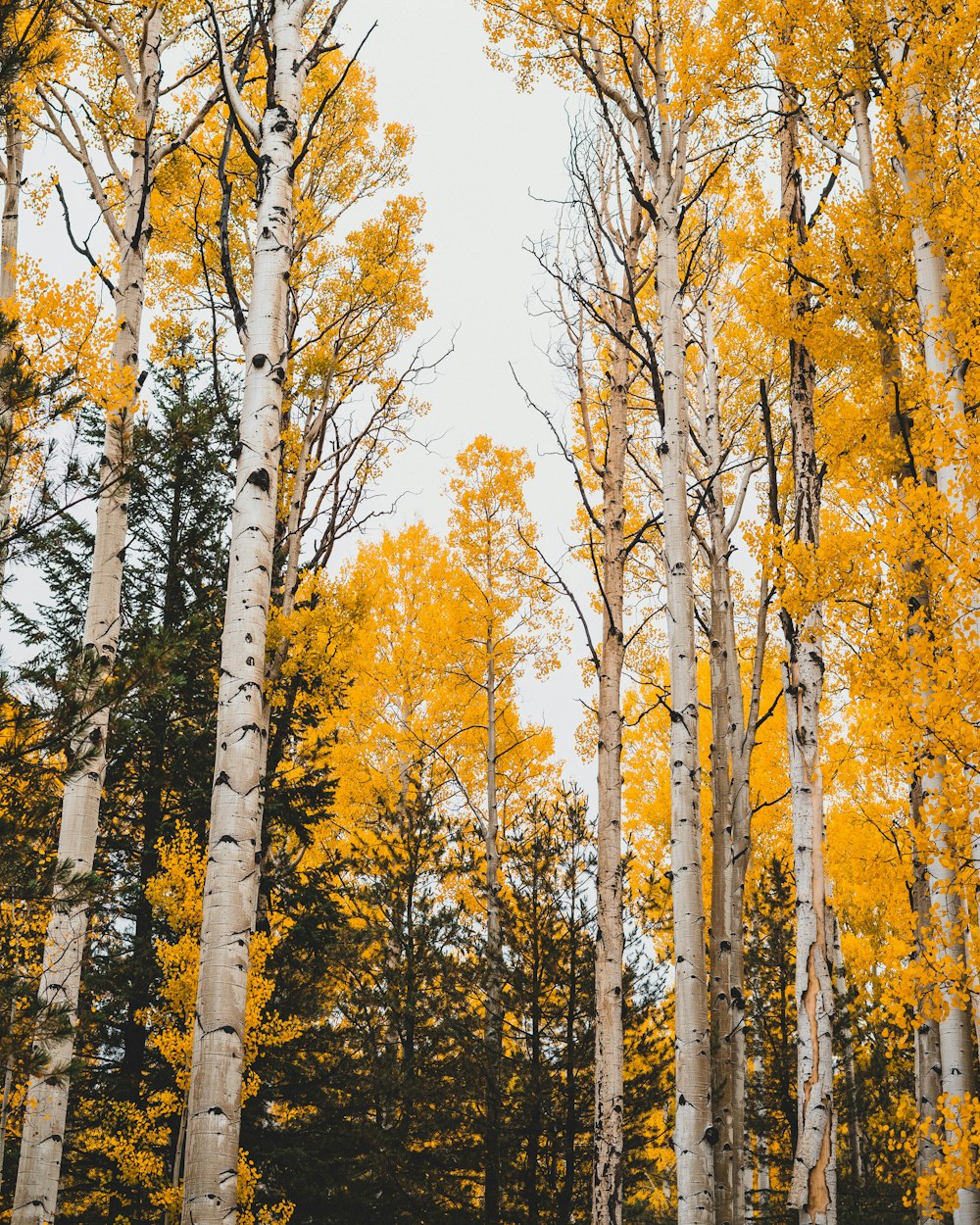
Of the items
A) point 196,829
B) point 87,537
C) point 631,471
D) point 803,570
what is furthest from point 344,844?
point 803,570

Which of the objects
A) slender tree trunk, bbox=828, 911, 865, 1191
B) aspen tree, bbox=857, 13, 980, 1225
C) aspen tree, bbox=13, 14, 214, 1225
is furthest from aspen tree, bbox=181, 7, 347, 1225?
slender tree trunk, bbox=828, 911, 865, 1191

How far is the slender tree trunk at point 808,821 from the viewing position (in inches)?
199

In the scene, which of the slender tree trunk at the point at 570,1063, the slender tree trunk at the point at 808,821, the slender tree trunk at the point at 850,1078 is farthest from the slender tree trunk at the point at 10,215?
the slender tree trunk at the point at 850,1078

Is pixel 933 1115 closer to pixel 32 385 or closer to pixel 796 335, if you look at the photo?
pixel 796 335

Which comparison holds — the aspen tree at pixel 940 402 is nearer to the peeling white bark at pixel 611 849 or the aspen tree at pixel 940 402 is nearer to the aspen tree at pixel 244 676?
the peeling white bark at pixel 611 849

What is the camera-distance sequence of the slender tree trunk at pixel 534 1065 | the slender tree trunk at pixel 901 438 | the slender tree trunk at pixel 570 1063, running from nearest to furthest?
the slender tree trunk at pixel 901 438
the slender tree trunk at pixel 570 1063
the slender tree trunk at pixel 534 1065

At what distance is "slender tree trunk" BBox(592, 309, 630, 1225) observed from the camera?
5918 mm

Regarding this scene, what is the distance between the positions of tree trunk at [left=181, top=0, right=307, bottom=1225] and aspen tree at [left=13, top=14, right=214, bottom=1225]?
2.95 ft

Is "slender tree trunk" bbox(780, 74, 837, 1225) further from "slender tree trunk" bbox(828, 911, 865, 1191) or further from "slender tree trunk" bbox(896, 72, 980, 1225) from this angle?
"slender tree trunk" bbox(828, 911, 865, 1191)

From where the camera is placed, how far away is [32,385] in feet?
14.1

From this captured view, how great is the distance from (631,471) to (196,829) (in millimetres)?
6589

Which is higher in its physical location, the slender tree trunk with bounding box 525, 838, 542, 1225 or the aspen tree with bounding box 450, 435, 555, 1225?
the aspen tree with bounding box 450, 435, 555, 1225

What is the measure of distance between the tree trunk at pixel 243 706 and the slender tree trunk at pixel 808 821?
3486 mm

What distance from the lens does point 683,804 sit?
477cm
